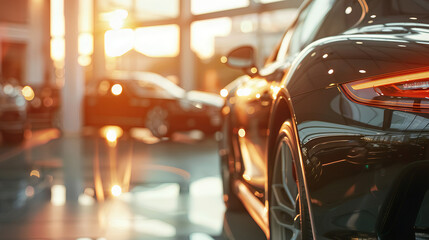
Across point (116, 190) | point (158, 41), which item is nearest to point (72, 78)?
point (158, 41)

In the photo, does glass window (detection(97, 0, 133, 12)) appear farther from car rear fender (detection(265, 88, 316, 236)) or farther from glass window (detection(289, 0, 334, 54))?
car rear fender (detection(265, 88, 316, 236))

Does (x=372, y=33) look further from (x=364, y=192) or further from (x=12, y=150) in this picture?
(x=12, y=150)

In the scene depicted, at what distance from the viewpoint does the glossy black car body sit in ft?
5.74

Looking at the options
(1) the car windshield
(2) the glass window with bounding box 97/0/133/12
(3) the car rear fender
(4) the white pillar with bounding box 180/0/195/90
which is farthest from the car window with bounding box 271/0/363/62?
(2) the glass window with bounding box 97/0/133/12

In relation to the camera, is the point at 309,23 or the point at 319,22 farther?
the point at 309,23

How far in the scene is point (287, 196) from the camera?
267 cm

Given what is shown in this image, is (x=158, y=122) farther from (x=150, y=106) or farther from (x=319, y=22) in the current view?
(x=319, y=22)

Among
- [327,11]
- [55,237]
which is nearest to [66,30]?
[55,237]

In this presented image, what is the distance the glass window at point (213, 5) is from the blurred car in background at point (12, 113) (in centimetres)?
810

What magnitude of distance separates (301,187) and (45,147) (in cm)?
966

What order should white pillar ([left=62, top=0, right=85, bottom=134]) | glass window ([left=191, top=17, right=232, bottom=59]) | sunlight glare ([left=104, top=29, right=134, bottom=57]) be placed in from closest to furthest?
white pillar ([left=62, top=0, right=85, bottom=134])
glass window ([left=191, top=17, right=232, bottom=59])
sunlight glare ([left=104, top=29, right=134, bottom=57])

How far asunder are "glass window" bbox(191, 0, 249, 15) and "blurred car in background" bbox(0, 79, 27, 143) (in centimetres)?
810

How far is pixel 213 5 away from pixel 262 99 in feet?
52.4

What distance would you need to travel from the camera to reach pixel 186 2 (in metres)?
20.1
